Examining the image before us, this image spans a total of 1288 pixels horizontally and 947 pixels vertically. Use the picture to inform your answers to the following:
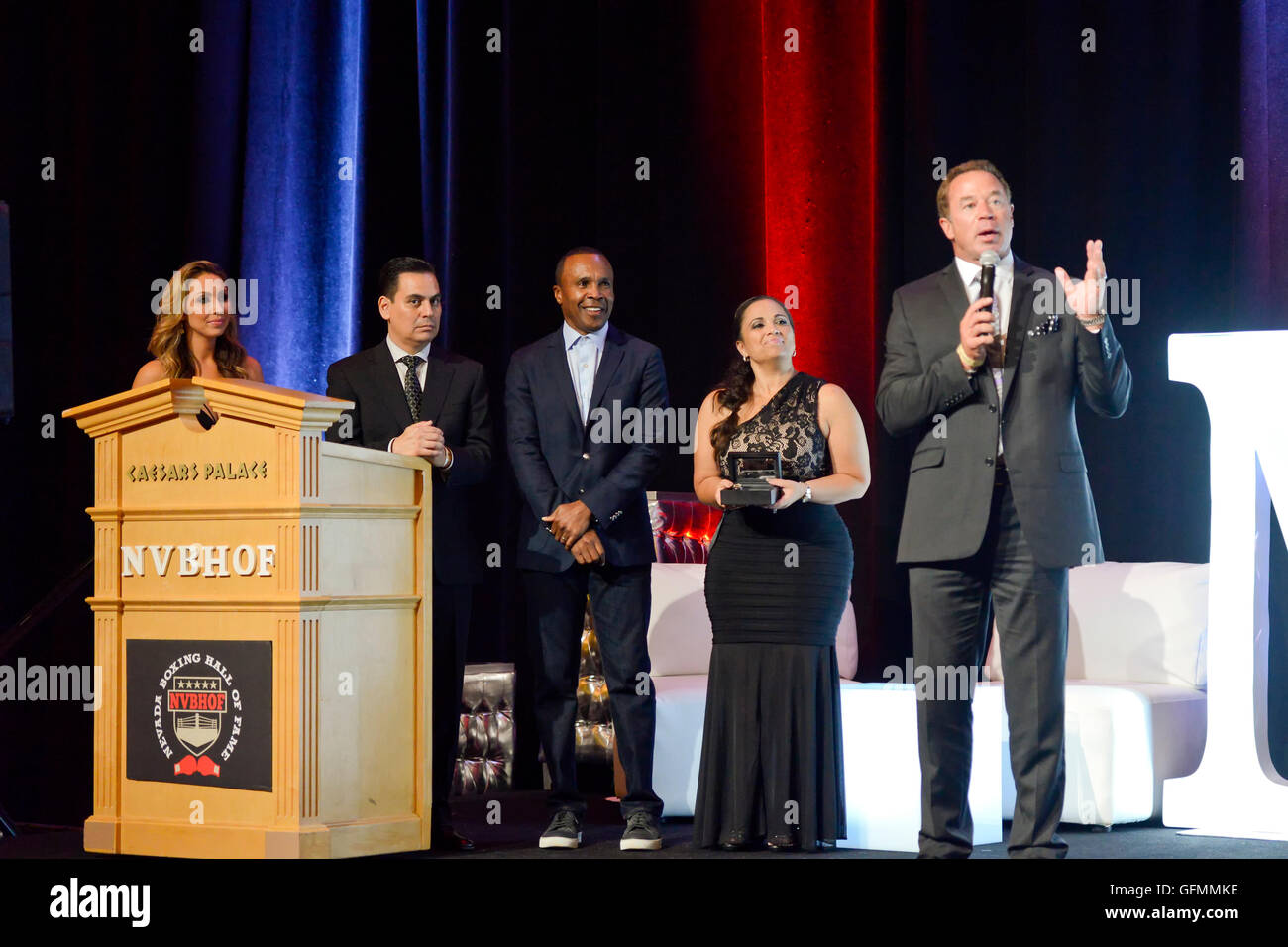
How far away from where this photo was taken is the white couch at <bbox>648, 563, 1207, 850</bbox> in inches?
172

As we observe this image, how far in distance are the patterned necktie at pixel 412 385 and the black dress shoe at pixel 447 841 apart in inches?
45.6

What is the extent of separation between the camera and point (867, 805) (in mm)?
4383

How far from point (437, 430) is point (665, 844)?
4.48ft

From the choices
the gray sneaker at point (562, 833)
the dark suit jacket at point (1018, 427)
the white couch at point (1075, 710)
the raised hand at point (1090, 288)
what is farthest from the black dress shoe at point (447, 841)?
the raised hand at point (1090, 288)

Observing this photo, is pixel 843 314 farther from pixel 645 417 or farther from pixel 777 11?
pixel 645 417

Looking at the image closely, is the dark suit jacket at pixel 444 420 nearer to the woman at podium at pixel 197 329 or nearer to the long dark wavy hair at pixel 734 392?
the woman at podium at pixel 197 329

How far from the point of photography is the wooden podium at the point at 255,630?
3744 millimetres

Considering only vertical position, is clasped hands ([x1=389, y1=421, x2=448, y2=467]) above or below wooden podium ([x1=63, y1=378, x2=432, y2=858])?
above

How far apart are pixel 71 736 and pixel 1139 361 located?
4150 millimetres

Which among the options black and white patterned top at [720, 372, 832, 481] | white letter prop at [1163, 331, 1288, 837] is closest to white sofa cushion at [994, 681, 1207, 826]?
white letter prop at [1163, 331, 1288, 837]

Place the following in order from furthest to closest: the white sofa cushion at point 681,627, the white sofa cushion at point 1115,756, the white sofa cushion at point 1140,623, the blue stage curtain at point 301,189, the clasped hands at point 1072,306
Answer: the blue stage curtain at point 301,189 < the white sofa cushion at point 681,627 < the white sofa cushion at point 1140,623 < the white sofa cushion at point 1115,756 < the clasped hands at point 1072,306

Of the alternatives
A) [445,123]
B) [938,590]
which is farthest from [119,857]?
[445,123]

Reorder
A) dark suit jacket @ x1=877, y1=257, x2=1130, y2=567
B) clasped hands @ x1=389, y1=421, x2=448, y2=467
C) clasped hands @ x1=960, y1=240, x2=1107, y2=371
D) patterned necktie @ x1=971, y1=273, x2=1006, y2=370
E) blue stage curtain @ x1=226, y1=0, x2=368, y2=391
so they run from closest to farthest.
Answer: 1. clasped hands @ x1=960, y1=240, x2=1107, y2=371
2. dark suit jacket @ x1=877, y1=257, x2=1130, y2=567
3. patterned necktie @ x1=971, y1=273, x2=1006, y2=370
4. clasped hands @ x1=389, y1=421, x2=448, y2=467
5. blue stage curtain @ x1=226, y1=0, x2=368, y2=391

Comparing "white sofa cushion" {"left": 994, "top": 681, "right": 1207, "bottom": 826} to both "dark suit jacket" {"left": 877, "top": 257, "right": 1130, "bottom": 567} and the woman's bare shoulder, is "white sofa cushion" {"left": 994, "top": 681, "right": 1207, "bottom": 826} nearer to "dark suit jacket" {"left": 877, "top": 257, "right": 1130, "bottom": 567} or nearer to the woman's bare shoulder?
"dark suit jacket" {"left": 877, "top": 257, "right": 1130, "bottom": 567}
